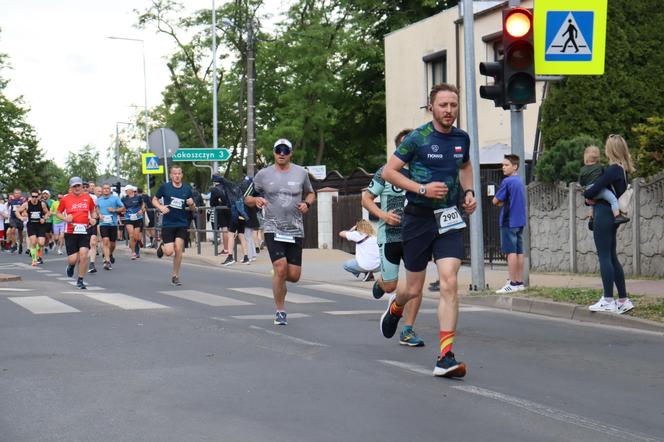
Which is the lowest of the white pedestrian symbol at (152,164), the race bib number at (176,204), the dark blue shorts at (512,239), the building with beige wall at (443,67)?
the dark blue shorts at (512,239)

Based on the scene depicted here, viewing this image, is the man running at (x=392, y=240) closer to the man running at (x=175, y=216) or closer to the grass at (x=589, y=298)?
the grass at (x=589, y=298)

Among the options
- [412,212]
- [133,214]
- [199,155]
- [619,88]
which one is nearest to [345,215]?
[199,155]

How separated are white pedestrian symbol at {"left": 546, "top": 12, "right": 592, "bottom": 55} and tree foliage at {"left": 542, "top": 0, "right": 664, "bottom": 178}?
28.5 ft

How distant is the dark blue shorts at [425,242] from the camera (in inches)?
299

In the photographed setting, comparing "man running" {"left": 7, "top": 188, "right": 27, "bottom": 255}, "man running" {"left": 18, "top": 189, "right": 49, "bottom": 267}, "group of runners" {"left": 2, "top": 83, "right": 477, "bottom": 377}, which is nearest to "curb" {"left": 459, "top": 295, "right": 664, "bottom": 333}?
"group of runners" {"left": 2, "top": 83, "right": 477, "bottom": 377}

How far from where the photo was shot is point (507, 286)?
548 inches

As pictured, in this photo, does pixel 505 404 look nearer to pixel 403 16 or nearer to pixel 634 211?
pixel 634 211

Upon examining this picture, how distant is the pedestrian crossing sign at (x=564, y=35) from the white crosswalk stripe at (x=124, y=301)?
18.1ft

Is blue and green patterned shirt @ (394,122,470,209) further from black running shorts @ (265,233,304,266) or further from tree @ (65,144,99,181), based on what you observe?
tree @ (65,144,99,181)

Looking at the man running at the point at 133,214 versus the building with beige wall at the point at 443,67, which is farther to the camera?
the building with beige wall at the point at 443,67

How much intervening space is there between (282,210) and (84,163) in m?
159

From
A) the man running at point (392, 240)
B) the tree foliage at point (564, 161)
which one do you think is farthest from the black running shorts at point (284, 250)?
the tree foliage at point (564, 161)

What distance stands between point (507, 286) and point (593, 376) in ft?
21.0

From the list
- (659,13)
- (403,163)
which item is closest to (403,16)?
(659,13)
